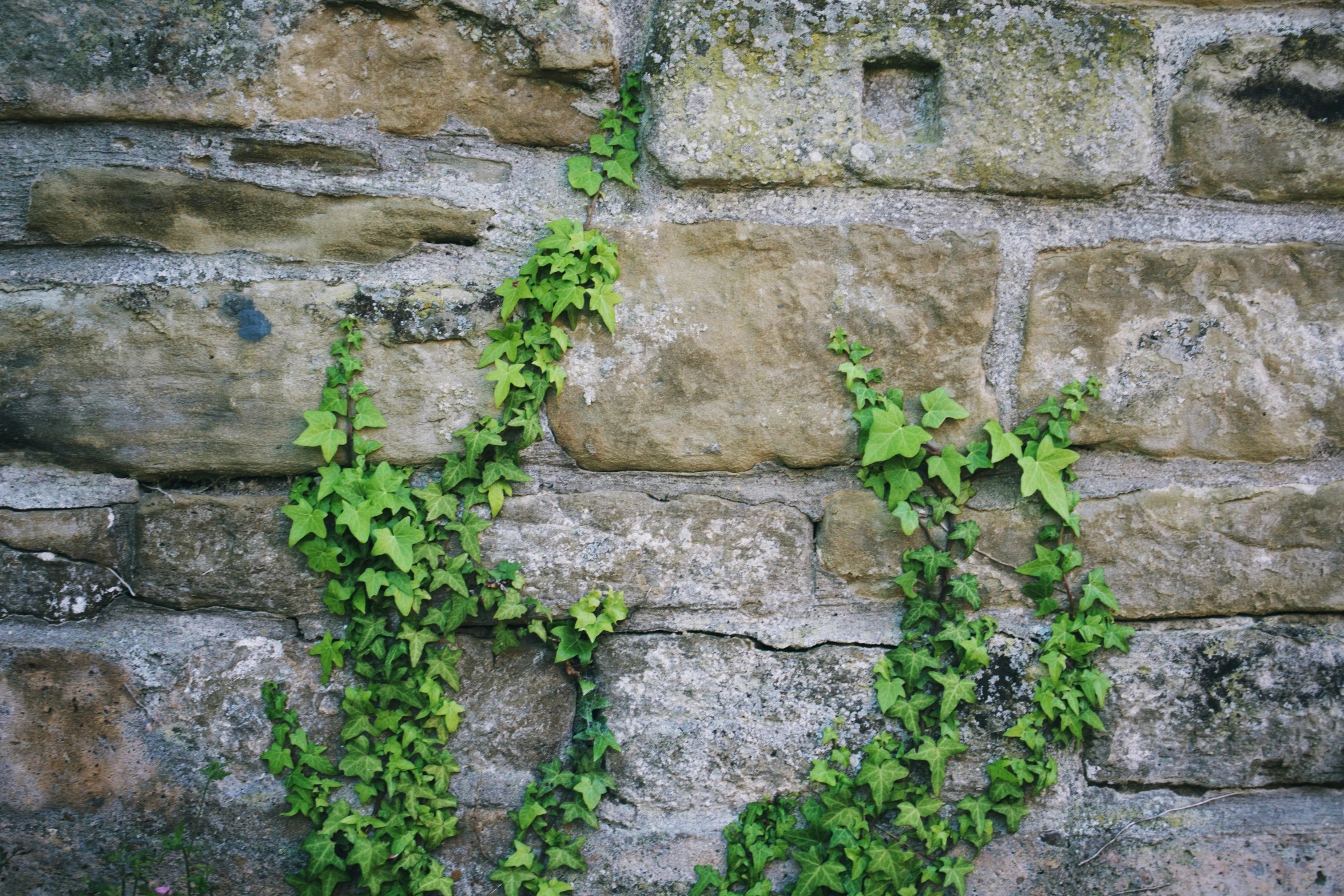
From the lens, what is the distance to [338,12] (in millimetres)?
1103

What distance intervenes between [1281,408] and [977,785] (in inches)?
28.2

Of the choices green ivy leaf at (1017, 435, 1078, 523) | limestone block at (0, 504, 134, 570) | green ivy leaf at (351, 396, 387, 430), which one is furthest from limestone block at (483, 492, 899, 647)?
limestone block at (0, 504, 134, 570)

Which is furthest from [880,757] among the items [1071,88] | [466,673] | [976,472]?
[1071,88]

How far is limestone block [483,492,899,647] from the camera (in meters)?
1.16

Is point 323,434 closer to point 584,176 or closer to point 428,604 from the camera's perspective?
point 428,604

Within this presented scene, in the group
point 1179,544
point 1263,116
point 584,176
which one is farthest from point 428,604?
point 1263,116

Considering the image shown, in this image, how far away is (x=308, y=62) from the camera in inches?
43.5

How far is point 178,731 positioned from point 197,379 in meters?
0.52

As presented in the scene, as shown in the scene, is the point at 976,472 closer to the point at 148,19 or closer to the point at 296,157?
the point at 296,157

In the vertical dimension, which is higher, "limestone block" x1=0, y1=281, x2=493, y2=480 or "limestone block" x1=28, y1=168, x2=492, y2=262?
"limestone block" x1=28, y1=168, x2=492, y2=262

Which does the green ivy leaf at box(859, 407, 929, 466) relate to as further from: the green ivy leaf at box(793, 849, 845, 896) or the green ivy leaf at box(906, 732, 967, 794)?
the green ivy leaf at box(793, 849, 845, 896)

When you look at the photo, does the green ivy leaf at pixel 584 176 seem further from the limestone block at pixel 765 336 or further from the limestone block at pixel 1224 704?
the limestone block at pixel 1224 704

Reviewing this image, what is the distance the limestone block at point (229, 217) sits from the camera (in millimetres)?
1117

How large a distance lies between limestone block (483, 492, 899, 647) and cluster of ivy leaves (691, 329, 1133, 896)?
127 millimetres
